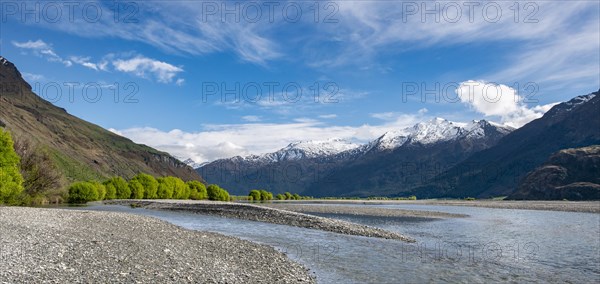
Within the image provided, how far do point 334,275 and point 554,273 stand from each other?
53.0ft

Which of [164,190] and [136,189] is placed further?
[164,190]

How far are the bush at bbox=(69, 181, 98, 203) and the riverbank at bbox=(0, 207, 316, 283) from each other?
88317 millimetres

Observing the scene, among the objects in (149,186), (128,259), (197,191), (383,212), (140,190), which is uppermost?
(128,259)

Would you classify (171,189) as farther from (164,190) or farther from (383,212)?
(383,212)

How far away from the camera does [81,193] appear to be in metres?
116

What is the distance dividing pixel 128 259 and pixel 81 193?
350 ft

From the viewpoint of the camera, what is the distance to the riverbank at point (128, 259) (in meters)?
18.9

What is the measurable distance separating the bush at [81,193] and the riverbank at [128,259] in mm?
88317

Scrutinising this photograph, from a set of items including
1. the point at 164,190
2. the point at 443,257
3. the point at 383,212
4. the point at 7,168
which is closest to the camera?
the point at 443,257

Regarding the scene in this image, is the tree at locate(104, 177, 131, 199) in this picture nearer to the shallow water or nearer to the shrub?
the shrub

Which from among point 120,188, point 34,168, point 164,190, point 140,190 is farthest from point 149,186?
point 34,168

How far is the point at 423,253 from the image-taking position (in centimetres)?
3469

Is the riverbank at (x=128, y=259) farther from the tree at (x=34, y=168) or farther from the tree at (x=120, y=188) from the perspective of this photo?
the tree at (x=120, y=188)

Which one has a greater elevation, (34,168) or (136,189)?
(34,168)
